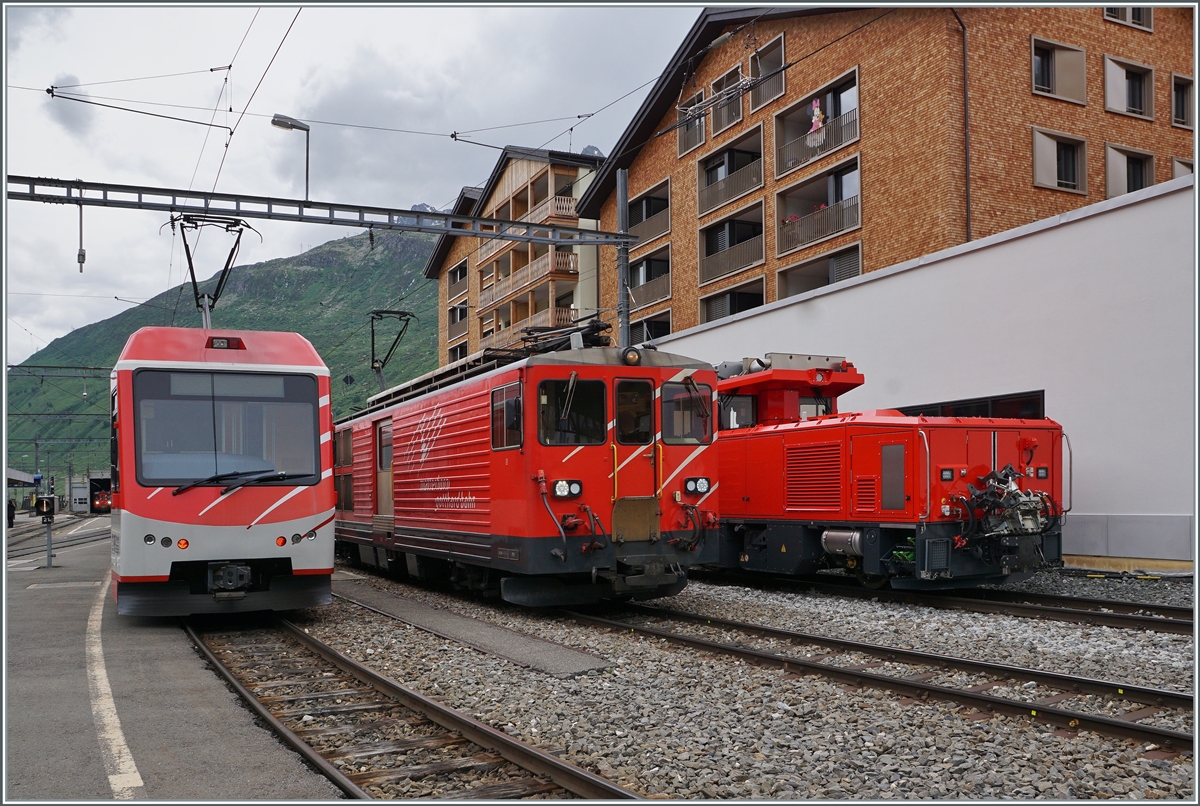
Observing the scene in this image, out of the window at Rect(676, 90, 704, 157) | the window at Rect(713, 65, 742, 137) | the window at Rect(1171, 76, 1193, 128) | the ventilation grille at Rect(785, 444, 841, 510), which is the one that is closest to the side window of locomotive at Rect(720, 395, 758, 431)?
the ventilation grille at Rect(785, 444, 841, 510)

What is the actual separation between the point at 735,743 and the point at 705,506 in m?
5.92

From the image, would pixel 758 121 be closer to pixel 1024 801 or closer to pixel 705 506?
pixel 705 506

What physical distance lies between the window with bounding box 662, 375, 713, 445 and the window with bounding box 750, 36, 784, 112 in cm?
1903

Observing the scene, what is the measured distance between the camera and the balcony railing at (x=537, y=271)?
1630 inches

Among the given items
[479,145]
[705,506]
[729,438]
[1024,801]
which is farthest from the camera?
[479,145]

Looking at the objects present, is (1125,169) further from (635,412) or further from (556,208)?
(556,208)

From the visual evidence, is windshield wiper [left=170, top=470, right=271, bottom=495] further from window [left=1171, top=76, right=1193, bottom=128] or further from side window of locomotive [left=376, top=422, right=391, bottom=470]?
window [left=1171, top=76, right=1193, bottom=128]

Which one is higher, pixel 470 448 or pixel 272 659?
pixel 470 448

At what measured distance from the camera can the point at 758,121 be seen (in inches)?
1168

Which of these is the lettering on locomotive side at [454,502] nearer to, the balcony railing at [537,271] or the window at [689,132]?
the window at [689,132]

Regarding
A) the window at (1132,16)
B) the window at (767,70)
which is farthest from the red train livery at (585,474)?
the window at (1132,16)

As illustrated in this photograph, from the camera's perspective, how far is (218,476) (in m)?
10.4

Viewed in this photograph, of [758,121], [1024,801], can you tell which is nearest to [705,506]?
[1024,801]

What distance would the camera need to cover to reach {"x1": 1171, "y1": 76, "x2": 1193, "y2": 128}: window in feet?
87.3
